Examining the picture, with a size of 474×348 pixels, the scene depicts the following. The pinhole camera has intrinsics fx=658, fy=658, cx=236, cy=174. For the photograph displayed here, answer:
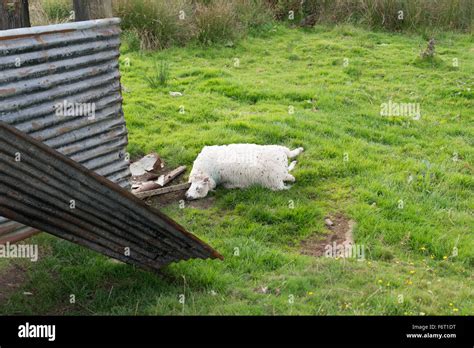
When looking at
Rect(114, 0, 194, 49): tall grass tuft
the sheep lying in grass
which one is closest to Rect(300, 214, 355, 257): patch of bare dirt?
the sheep lying in grass

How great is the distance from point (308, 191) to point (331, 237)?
957 millimetres

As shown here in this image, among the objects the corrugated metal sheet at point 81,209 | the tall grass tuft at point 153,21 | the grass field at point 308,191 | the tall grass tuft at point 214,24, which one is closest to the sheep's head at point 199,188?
the grass field at point 308,191

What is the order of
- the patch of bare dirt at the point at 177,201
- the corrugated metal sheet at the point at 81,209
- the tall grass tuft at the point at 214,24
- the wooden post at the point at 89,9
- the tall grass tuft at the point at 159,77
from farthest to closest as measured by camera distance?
the tall grass tuft at the point at 214,24 → the tall grass tuft at the point at 159,77 → the patch of bare dirt at the point at 177,201 → the wooden post at the point at 89,9 → the corrugated metal sheet at the point at 81,209

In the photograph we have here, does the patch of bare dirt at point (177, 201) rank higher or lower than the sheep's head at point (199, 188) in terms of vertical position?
lower

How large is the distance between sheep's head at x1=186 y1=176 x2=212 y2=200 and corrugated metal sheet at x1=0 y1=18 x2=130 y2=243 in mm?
881

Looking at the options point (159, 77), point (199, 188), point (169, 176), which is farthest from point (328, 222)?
point (159, 77)

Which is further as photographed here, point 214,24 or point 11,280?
point 214,24

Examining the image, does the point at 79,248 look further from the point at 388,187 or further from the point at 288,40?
the point at 288,40

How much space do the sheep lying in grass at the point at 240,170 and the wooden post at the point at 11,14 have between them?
236 centimetres

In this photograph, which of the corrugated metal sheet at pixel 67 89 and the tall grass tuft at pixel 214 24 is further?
the tall grass tuft at pixel 214 24

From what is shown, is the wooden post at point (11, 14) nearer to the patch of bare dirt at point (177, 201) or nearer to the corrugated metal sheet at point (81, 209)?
the corrugated metal sheet at point (81, 209)

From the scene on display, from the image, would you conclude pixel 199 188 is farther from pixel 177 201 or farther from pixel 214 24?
pixel 214 24

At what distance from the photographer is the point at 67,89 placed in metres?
5.20

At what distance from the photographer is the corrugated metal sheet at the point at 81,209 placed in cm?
393
